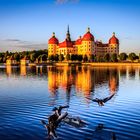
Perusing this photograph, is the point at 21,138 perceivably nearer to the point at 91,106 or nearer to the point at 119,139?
the point at 119,139

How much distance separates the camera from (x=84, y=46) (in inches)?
4397

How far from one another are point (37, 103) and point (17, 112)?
2658 millimetres

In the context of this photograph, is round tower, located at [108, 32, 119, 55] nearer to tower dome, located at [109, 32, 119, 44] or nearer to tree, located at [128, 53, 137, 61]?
tower dome, located at [109, 32, 119, 44]

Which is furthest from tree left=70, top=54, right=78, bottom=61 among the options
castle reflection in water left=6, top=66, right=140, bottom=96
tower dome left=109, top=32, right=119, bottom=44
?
castle reflection in water left=6, top=66, right=140, bottom=96

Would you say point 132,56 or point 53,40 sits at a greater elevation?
point 53,40

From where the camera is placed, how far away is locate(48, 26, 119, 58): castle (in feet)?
367

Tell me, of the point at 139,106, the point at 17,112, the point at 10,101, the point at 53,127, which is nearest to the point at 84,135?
the point at 53,127

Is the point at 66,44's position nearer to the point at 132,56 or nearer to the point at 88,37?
the point at 88,37

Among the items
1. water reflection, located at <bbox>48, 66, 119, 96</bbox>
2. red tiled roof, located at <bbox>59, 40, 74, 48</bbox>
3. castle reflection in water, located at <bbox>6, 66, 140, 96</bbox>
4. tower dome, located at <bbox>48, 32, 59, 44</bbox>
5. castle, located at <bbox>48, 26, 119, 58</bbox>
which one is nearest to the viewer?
water reflection, located at <bbox>48, 66, 119, 96</bbox>

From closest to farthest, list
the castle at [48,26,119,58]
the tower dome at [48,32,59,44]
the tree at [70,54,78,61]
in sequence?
the tree at [70,54,78,61]
the castle at [48,26,119,58]
the tower dome at [48,32,59,44]

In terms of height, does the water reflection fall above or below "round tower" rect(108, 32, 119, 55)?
below

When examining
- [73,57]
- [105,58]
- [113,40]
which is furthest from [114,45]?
[105,58]

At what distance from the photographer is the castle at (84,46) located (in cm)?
11188

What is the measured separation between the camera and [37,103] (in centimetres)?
1562
